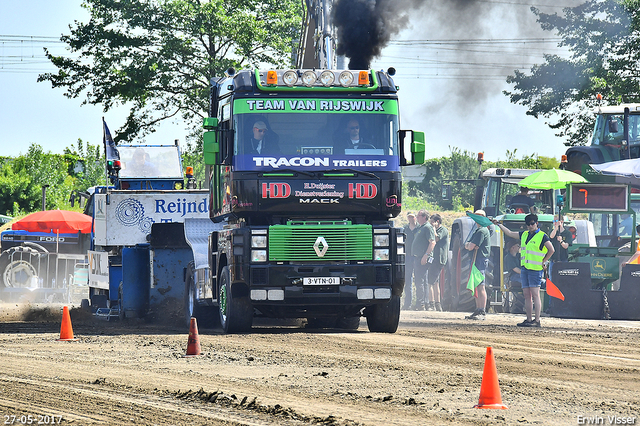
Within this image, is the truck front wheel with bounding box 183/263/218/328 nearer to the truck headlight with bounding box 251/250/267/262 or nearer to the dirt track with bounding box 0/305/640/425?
the dirt track with bounding box 0/305/640/425

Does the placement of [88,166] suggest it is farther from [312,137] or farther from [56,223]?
[312,137]

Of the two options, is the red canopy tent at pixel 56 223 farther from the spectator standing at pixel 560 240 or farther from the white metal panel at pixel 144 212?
the spectator standing at pixel 560 240

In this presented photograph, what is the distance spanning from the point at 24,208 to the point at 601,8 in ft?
97.5

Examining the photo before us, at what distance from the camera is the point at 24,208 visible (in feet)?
156

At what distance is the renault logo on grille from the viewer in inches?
491

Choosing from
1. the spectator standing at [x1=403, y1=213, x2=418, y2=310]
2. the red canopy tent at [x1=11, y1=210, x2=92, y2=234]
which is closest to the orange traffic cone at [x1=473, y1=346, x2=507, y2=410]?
the spectator standing at [x1=403, y1=213, x2=418, y2=310]

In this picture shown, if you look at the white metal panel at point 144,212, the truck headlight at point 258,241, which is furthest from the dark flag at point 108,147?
the truck headlight at point 258,241

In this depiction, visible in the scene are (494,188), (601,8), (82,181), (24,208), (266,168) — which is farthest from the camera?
(82,181)

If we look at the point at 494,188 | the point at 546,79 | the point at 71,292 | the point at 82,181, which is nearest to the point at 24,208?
the point at 82,181

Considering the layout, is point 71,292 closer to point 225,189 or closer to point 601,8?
point 225,189

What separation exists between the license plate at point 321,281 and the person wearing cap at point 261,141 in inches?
67.5

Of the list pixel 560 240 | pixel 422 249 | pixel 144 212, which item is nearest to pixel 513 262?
pixel 560 240

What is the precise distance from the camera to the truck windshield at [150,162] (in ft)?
72.8

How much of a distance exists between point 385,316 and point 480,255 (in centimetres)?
515
